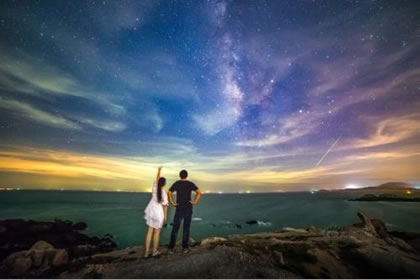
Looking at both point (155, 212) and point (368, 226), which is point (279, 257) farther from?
point (368, 226)

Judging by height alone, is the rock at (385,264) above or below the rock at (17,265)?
above

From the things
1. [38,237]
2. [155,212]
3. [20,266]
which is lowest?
[38,237]

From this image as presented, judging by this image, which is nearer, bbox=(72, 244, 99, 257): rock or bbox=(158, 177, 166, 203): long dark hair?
bbox=(158, 177, 166, 203): long dark hair

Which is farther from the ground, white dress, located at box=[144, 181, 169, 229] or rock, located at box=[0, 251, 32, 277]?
white dress, located at box=[144, 181, 169, 229]

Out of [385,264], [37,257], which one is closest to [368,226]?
[385,264]

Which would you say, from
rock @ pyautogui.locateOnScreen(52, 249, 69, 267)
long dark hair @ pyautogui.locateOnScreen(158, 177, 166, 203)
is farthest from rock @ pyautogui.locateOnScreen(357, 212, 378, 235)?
rock @ pyautogui.locateOnScreen(52, 249, 69, 267)

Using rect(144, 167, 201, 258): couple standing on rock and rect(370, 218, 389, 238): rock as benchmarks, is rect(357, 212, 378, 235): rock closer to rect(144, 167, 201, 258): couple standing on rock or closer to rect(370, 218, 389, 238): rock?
rect(370, 218, 389, 238): rock

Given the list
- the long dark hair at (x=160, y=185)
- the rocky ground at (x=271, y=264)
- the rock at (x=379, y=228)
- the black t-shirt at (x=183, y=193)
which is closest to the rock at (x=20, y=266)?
the rocky ground at (x=271, y=264)

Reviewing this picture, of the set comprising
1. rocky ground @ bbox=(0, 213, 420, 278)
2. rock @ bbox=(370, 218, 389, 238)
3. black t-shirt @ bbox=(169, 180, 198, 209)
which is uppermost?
black t-shirt @ bbox=(169, 180, 198, 209)

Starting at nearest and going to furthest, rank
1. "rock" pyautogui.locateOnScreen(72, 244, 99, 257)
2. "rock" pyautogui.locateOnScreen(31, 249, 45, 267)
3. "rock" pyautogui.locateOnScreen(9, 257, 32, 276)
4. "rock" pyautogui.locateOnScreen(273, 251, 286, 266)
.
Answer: "rock" pyautogui.locateOnScreen(273, 251, 286, 266) → "rock" pyautogui.locateOnScreen(9, 257, 32, 276) → "rock" pyautogui.locateOnScreen(31, 249, 45, 267) → "rock" pyautogui.locateOnScreen(72, 244, 99, 257)

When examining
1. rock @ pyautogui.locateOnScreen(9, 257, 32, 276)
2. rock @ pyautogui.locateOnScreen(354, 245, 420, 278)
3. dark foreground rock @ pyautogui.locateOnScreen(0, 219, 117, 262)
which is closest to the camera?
rock @ pyautogui.locateOnScreen(354, 245, 420, 278)

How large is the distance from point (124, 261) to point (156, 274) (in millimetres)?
2202

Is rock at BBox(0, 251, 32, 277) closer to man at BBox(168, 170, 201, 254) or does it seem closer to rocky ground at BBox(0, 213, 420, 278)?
rocky ground at BBox(0, 213, 420, 278)

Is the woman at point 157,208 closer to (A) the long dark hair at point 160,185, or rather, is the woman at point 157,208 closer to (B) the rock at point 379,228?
(A) the long dark hair at point 160,185
